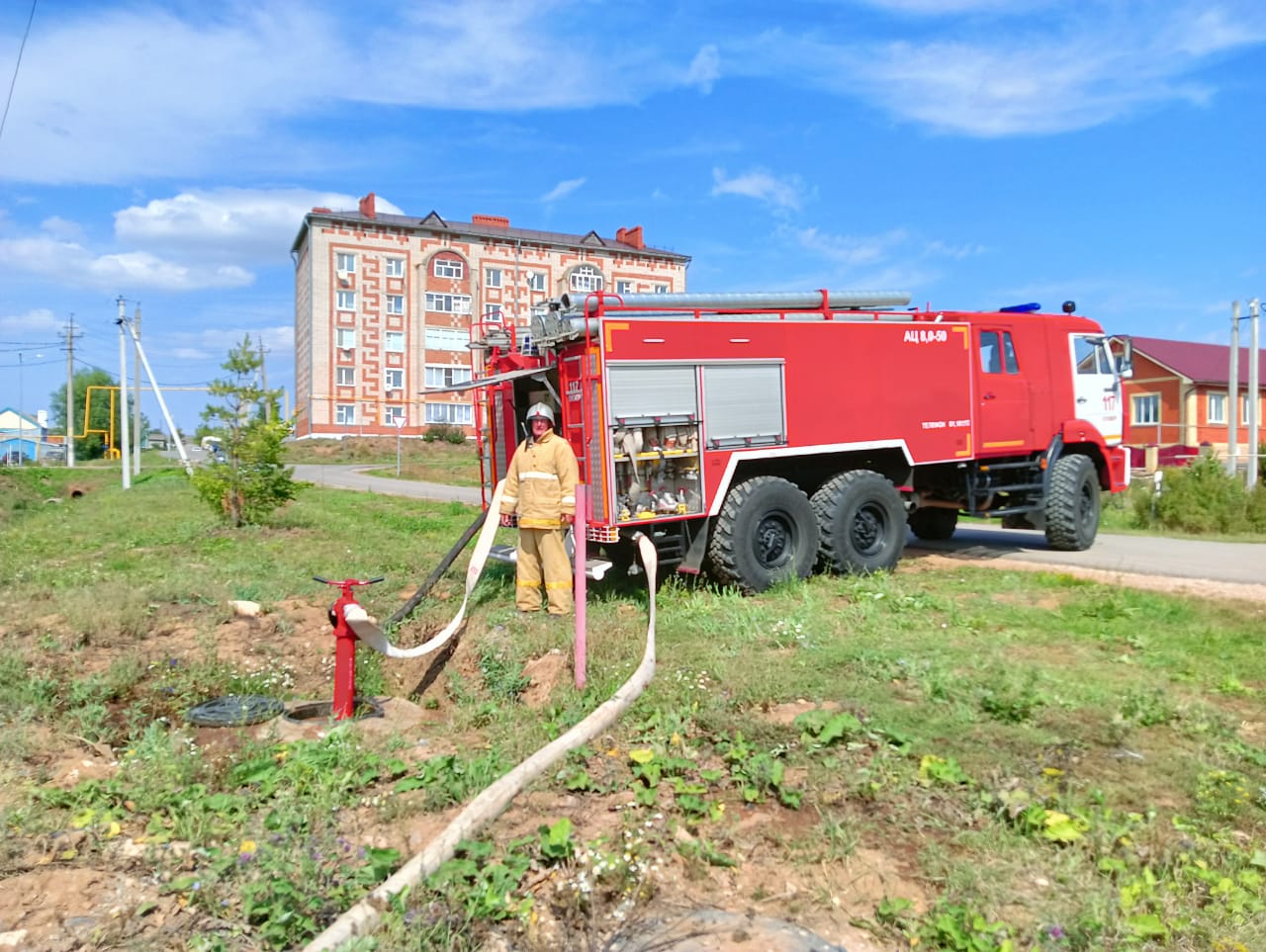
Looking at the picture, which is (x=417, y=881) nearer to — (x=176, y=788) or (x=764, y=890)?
(x=764, y=890)

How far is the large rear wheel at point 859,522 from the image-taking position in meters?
9.38

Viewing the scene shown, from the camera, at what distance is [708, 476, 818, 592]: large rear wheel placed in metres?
8.58

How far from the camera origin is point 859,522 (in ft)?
32.1

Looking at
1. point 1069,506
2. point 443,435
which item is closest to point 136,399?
point 443,435

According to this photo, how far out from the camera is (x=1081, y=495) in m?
12.3

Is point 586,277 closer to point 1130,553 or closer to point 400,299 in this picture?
point 400,299

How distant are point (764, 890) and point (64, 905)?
256 cm

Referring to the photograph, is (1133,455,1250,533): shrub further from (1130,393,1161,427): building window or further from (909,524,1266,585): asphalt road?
(1130,393,1161,427): building window

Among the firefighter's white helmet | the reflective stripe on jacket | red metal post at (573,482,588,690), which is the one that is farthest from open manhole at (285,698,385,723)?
the firefighter's white helmet

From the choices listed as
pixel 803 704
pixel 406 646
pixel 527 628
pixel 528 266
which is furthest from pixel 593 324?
pixel 528 266

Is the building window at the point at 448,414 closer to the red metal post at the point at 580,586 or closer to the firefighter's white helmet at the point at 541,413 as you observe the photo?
the firefighter's white helmet at the point at 541,413

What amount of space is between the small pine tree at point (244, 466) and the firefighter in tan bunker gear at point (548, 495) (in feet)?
27.2

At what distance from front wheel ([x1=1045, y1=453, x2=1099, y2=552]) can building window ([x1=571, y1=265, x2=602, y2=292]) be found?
54.4 m

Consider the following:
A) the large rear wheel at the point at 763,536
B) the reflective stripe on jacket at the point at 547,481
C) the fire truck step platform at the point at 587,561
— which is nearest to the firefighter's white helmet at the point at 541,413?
the reflective stripe on jacket at the point at 547,481
